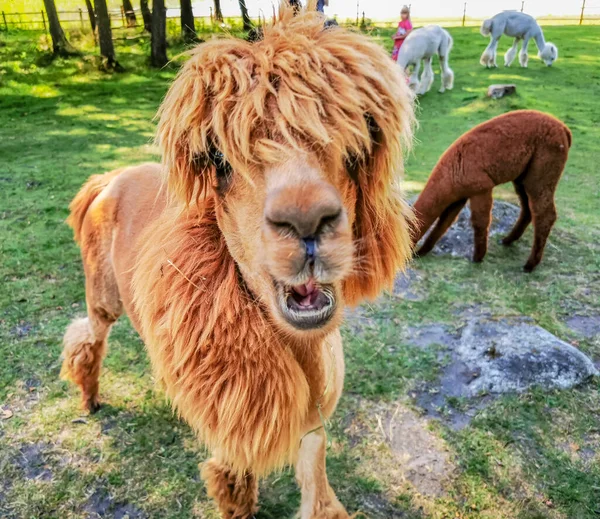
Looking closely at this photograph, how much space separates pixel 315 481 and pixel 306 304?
1.12 metres

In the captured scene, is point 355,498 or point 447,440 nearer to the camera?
point 355,498

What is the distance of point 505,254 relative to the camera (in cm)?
525

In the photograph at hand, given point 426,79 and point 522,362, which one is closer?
point 522,362

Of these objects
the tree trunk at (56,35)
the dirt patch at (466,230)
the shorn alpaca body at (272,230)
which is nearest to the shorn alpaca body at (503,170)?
the dirt patch at (466,230)

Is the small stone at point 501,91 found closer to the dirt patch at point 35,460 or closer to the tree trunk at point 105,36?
the tree trunk at point 105,36

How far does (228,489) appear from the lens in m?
Result: 2.34

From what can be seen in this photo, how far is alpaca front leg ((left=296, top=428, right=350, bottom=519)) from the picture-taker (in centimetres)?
202

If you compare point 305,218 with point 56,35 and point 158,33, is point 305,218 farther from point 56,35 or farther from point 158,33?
point 56,35

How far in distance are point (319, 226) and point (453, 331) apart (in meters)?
2.96

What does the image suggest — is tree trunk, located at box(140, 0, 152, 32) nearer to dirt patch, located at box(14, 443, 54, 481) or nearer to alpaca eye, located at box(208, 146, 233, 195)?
dirt patch, located at box(14, 443, 54, 481)

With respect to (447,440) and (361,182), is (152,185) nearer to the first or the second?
(361,182)

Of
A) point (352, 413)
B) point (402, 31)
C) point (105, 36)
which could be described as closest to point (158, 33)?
point (105, 36)

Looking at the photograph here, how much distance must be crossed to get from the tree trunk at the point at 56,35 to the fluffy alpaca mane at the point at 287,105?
52.8 ft

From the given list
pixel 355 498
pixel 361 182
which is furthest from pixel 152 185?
pixel 355 498
